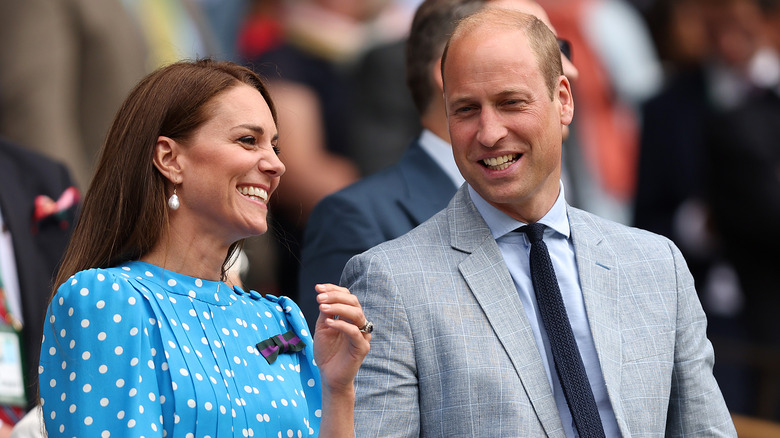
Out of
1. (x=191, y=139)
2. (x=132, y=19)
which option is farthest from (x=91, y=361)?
(x=132, y=19)

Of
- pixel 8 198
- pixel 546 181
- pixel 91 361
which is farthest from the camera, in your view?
pixel 8 198

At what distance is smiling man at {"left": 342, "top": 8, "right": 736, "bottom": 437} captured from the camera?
120 inches

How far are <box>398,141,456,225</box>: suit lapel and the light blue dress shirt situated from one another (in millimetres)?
549

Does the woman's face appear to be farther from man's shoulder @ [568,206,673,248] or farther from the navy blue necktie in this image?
man's shoulder @ [568,206,673,248]

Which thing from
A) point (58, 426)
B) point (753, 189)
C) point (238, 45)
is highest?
point (238, 45)

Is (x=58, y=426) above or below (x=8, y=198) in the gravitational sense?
below

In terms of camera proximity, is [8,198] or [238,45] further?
[238,45]

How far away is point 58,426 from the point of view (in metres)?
2.63

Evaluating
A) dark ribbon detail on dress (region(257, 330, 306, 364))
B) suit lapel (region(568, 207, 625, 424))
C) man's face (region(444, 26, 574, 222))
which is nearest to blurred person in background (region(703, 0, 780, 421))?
suit lapel (region(568, 207, 625, 424))

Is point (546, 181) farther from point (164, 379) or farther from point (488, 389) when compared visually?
point (164, 379)

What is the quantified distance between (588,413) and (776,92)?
4.18m

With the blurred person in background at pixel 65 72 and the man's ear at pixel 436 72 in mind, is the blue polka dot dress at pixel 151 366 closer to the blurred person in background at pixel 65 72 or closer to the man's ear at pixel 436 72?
the man's ear at pixel 436 72

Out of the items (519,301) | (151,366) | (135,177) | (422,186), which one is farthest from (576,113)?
(151,366)

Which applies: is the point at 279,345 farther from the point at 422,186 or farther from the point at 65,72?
the point at 65,72
